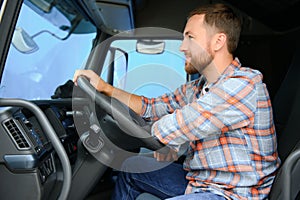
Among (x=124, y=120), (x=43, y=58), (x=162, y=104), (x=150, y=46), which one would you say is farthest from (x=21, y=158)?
(x=150, y=46)

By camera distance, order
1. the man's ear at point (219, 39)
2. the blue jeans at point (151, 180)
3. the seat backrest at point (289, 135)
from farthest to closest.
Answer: the blue jeans at point (151, 180) → the man's ear at point (219, 39) → the seat backrest at point (289, 135)

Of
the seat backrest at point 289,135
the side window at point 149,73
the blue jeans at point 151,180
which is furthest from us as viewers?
the side window at point 149,73

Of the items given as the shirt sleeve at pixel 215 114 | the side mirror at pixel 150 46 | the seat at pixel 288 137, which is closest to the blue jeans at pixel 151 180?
the seat at pixel 288 137

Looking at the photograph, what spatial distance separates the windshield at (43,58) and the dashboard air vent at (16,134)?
0.17 meters

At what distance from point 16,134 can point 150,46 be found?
1264mm

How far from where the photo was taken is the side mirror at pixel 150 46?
6.77 feet

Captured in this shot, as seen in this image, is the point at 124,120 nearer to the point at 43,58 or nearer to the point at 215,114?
the point at 215,114

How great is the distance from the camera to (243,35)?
2.91m

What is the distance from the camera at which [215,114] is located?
1.01m

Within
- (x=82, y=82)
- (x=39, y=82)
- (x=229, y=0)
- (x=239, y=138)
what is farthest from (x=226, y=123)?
(x=229, y=0)

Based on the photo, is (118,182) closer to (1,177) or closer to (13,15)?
(1,177)

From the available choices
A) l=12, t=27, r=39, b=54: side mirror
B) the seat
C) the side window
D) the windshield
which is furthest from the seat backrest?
l=12, t=27, r=39, b=54: side mirror

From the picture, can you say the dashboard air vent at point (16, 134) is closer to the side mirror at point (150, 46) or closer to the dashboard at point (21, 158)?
the dashboard at point (21, 158)

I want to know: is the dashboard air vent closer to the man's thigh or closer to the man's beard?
the man's thigh
